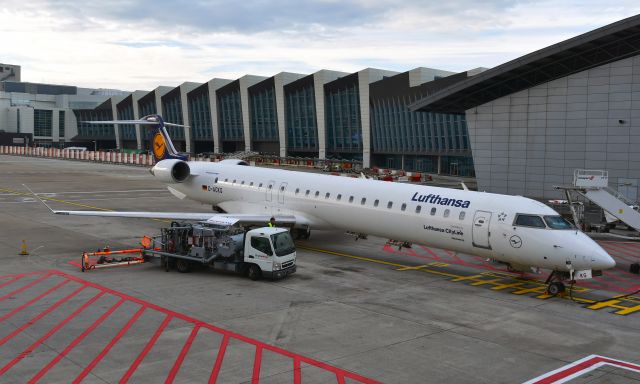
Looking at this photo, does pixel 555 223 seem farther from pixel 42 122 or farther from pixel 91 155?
pixel 42 122

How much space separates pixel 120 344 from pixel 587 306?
42.2ft

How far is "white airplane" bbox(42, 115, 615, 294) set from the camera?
18.2m

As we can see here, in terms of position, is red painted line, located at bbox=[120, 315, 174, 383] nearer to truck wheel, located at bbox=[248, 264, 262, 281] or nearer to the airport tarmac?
the airport tarmac

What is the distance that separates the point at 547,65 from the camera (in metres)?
41.2

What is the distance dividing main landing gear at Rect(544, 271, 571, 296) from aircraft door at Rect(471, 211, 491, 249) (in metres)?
2.16

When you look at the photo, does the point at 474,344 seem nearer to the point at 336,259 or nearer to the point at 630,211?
the point at 336,259

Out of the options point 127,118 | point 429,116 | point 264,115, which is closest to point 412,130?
point 429,116

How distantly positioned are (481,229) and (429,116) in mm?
64395

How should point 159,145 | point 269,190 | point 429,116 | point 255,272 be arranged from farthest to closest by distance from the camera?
point 429,116 → point 159,145 → point 269,190 → point 255,272

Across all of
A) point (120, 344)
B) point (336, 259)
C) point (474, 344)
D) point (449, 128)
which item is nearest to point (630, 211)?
point (336, 259)

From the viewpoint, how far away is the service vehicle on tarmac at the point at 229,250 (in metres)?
19.5

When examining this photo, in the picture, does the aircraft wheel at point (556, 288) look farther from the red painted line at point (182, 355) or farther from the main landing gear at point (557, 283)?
the red painted line at point (182, 355)

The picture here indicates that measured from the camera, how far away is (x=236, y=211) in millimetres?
28828

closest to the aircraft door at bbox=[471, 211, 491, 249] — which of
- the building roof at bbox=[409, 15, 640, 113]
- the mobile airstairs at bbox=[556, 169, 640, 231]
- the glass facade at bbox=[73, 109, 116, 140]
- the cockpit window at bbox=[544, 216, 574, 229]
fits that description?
the cockpit window at bbox=[544, 216, 574, 229]
